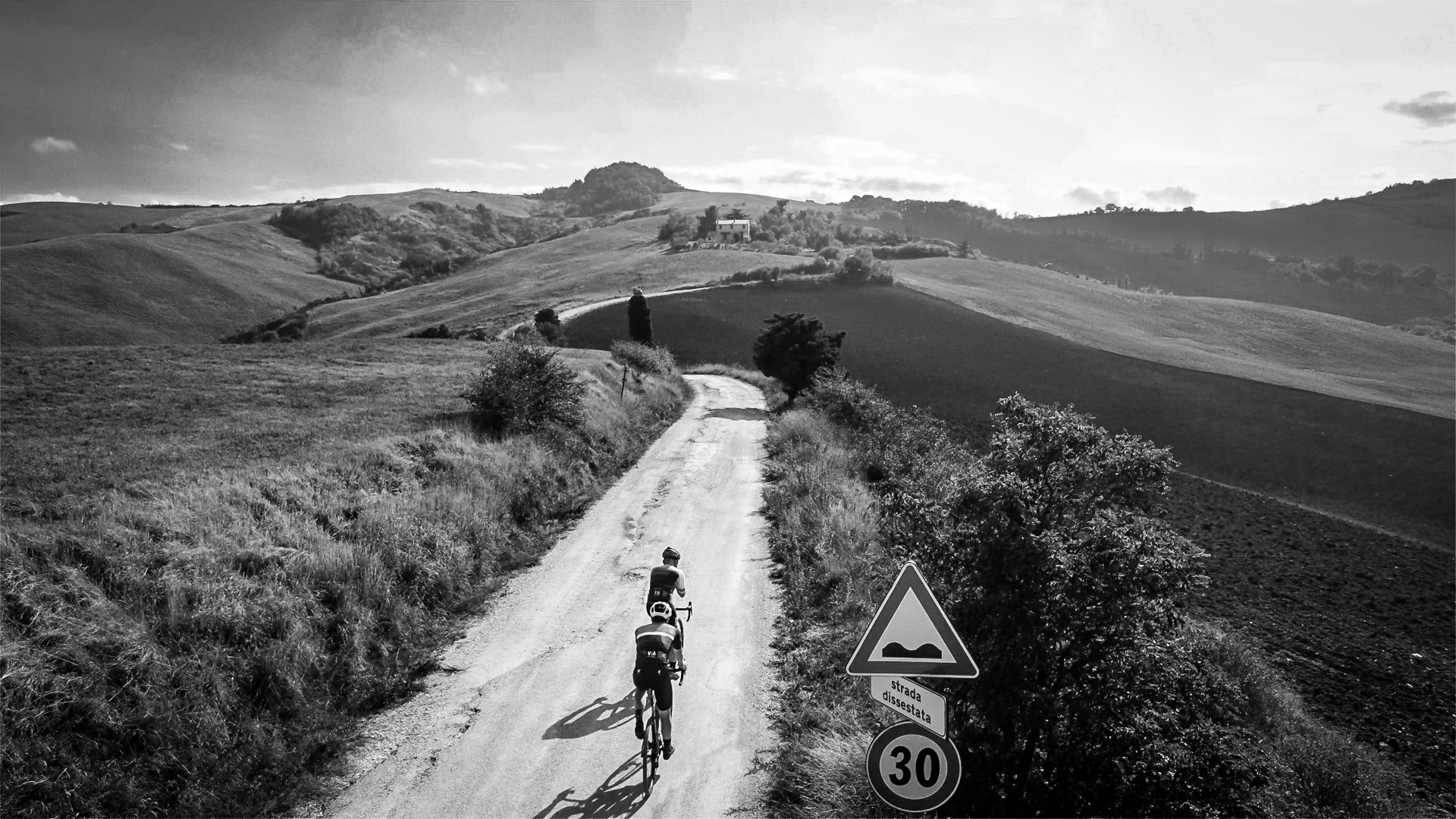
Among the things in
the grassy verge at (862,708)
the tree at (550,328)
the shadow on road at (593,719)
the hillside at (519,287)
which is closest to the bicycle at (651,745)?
the shadow on road at (593,719)

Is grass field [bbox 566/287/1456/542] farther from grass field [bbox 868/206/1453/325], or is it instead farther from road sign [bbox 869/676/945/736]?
grass field [bbox 868/206/1453/325]

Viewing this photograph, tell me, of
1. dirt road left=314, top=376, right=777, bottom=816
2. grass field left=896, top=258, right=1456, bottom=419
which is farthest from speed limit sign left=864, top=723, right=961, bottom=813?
grass field left=896, top=258, right=1456, bottom=419

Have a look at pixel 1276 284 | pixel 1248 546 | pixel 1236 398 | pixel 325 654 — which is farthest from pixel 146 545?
pixel 1276 284

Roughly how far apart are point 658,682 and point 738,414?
29.0 metres

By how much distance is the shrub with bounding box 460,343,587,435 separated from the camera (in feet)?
66.1

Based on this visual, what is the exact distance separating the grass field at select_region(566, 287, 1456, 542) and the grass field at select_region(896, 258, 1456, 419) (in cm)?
446

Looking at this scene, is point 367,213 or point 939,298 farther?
point 367,213

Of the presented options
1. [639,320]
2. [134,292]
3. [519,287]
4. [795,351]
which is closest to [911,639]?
[795,351]

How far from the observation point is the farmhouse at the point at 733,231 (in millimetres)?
137000

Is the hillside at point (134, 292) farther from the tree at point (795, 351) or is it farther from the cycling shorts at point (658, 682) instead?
the cycling shorts at point (658, 682)

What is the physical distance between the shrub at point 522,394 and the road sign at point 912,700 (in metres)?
16.5

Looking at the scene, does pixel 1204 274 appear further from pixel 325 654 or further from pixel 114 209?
pixel 114 209

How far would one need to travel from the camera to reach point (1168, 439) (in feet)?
135

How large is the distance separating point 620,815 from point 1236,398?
51.6m
